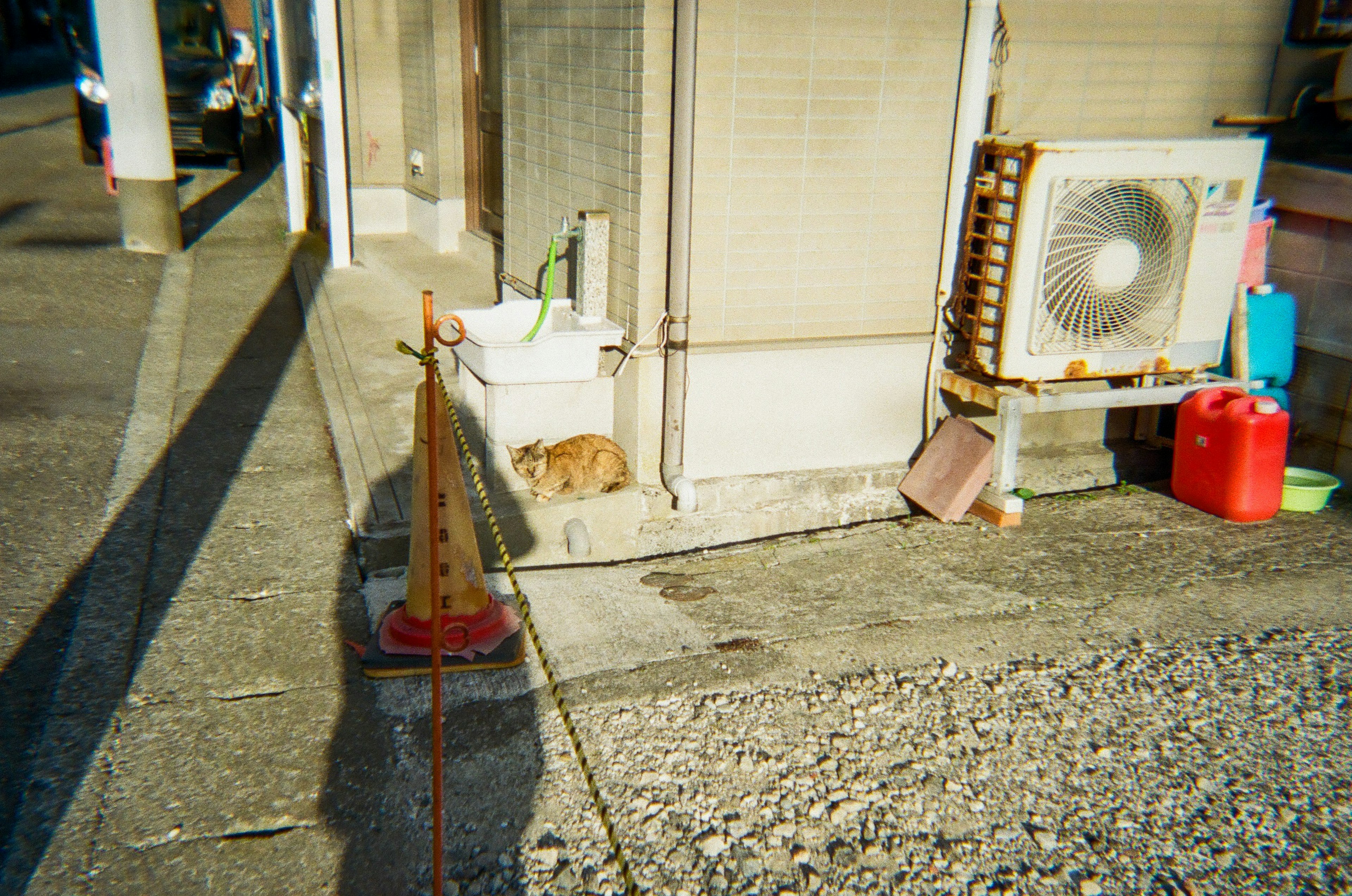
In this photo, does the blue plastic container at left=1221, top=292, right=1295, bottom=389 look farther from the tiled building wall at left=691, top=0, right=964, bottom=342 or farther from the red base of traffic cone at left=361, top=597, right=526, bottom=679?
the red base of traffic cone at left=361, top=597, right=526, bottom=679

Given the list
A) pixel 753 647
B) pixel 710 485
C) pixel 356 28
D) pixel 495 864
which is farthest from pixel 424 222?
pixel 495 864

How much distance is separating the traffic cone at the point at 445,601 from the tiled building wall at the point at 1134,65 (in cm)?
345

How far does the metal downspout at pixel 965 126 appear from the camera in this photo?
17.3 feet

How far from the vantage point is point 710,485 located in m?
5.60

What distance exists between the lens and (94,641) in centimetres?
398

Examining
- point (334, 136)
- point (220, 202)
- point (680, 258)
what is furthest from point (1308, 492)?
point (220, 202)

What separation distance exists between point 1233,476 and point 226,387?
5848 mm

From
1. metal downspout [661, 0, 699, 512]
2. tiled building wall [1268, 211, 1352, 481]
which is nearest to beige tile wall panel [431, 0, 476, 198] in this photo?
metal downspout [661, 0, 699, 512]

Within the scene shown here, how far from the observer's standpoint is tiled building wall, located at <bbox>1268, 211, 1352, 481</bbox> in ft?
19.0

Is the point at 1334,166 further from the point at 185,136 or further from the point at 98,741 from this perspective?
the point at 185,136

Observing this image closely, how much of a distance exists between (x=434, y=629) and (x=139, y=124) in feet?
28.5

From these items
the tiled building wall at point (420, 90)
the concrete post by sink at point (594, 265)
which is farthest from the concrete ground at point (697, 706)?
the tiled building wall at point (420, 90)

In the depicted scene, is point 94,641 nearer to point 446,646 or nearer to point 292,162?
point 446,646

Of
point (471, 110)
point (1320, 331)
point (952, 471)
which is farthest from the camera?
point (471, 110)
